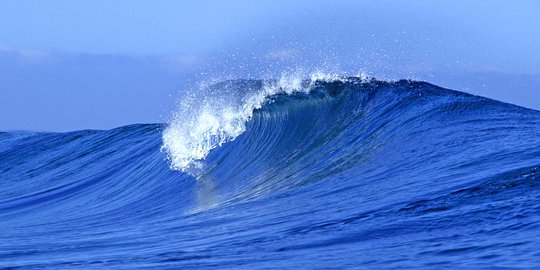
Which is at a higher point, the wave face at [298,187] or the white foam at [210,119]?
the white foam at [210,119]

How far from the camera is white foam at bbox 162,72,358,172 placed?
1108 centimetres

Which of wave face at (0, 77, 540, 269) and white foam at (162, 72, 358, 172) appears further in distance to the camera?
white foam at (162, 72, 358, 172)

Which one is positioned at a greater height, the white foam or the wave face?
the white foam

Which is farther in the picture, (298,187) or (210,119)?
(210,119)

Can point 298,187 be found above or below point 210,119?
below

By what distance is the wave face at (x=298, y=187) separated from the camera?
4.98m

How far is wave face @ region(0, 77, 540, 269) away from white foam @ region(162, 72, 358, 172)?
0.03 m

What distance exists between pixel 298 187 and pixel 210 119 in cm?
380

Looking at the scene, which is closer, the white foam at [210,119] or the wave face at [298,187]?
the wave face at [298,187]

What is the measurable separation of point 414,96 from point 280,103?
1937mm

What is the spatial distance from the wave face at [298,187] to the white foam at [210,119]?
0.09ft

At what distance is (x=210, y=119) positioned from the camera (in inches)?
458

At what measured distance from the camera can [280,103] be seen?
11.8 m

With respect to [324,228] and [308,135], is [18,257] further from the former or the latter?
[308,135]
